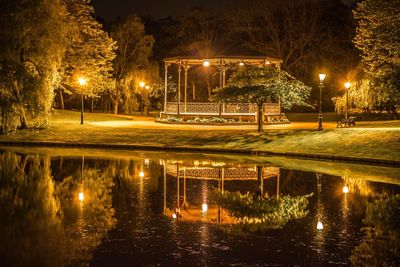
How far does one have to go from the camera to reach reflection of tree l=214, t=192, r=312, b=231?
41.6ft

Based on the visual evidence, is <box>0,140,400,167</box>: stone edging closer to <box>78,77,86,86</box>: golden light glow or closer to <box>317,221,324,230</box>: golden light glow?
<box>78,77,86,86</box>: golden light glow

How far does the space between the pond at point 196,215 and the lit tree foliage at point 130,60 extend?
36.6m

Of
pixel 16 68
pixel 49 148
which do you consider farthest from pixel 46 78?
pixel 49 148

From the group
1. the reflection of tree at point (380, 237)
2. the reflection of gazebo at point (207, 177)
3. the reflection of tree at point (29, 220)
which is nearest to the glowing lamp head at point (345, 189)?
the reflection of tree at point (380, 237)

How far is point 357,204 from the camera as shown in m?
15.3

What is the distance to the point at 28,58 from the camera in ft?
124

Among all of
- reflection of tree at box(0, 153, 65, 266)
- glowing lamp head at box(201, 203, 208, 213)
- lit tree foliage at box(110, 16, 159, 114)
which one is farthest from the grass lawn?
lit tree foliage at box(110, 16, 159, 114)

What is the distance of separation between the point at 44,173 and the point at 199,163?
6.95 metres

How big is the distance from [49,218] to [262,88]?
2388 cm

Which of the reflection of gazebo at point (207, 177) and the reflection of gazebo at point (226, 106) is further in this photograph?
the reflection of gazebo at point (226, 106)

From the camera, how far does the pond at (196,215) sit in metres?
10.2

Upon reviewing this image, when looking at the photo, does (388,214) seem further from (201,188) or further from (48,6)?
(48,6)

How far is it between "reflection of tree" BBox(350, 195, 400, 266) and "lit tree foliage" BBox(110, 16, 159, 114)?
45.8m

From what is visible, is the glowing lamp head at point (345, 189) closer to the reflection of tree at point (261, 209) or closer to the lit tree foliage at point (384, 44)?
the reflection of tree at point (261, 209)
